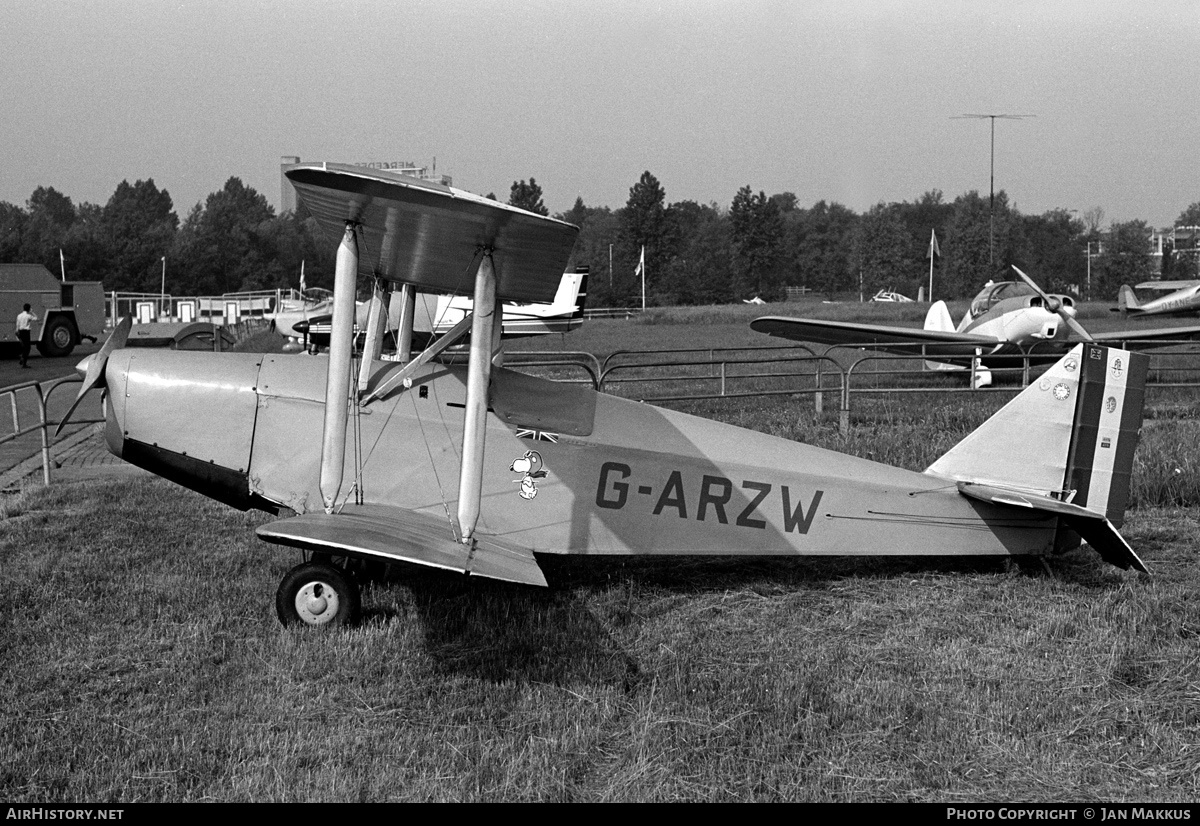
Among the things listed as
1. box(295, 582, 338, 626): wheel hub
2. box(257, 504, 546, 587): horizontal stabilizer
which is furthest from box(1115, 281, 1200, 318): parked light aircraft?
box(295, 582, 338, 626): wheel hub

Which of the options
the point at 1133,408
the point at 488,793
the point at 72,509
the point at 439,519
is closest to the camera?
the point at 488,793

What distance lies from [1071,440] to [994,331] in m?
14.2

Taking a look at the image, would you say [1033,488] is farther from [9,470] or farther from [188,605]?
[9,470]

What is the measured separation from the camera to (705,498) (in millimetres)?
6809

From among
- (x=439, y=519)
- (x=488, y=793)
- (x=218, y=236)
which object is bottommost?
(x=488, y=793)

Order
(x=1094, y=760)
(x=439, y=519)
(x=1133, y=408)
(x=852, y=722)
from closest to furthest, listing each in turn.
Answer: (x=1094, y=760)
(x=852, y=722)
(x=439, y=519)
(x=1133, y=408)

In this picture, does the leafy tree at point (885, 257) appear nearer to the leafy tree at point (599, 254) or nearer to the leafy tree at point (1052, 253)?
the leafy tree at point (1052, 253)

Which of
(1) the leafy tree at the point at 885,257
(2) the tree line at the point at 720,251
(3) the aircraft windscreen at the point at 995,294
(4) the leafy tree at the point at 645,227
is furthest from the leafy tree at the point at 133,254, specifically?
(3) the aircraft windscreen at the point at 995,294

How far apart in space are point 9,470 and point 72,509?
331 cm

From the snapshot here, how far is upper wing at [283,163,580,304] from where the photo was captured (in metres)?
5.03

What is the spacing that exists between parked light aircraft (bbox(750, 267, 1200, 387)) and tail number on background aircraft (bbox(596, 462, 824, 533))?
1064 cm

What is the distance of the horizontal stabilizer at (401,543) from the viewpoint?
5023 millimetres

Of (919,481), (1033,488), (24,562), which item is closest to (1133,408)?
(1033,488)

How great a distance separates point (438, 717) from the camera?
490cm
